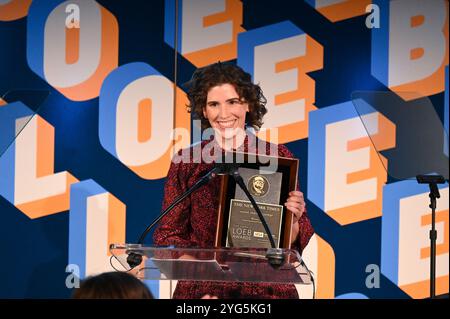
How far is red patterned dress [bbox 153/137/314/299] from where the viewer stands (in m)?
3.35

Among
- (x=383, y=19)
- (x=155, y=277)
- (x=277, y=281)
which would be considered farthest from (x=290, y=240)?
(x=383, y=19)

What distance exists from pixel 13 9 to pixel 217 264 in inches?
95.2

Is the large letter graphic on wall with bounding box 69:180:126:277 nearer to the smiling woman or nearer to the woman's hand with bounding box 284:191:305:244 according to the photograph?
the smiling woman

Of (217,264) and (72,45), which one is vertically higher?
(72,45)

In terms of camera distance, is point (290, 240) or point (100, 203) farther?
point (100, 203)

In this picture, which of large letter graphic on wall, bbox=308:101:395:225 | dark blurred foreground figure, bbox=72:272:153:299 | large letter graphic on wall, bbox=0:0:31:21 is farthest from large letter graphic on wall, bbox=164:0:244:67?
dark blurred foreground figure, bbox=72:272:153:299

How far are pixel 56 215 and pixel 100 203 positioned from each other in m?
0.25

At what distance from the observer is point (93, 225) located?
4.59 metres

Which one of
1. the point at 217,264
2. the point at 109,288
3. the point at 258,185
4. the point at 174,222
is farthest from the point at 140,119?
the point at 109,288

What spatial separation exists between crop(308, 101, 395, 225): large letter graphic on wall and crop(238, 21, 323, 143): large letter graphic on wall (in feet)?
0.34

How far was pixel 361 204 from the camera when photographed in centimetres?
459

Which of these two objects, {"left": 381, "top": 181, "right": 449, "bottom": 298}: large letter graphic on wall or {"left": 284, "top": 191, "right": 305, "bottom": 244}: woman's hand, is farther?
{"left": 381, "top": 181, "right": 449, "bottom": 298}: large letter graphic on wall

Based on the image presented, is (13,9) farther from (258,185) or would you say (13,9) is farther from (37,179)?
(258,185)

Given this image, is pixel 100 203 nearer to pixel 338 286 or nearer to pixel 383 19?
pixel 338 286
